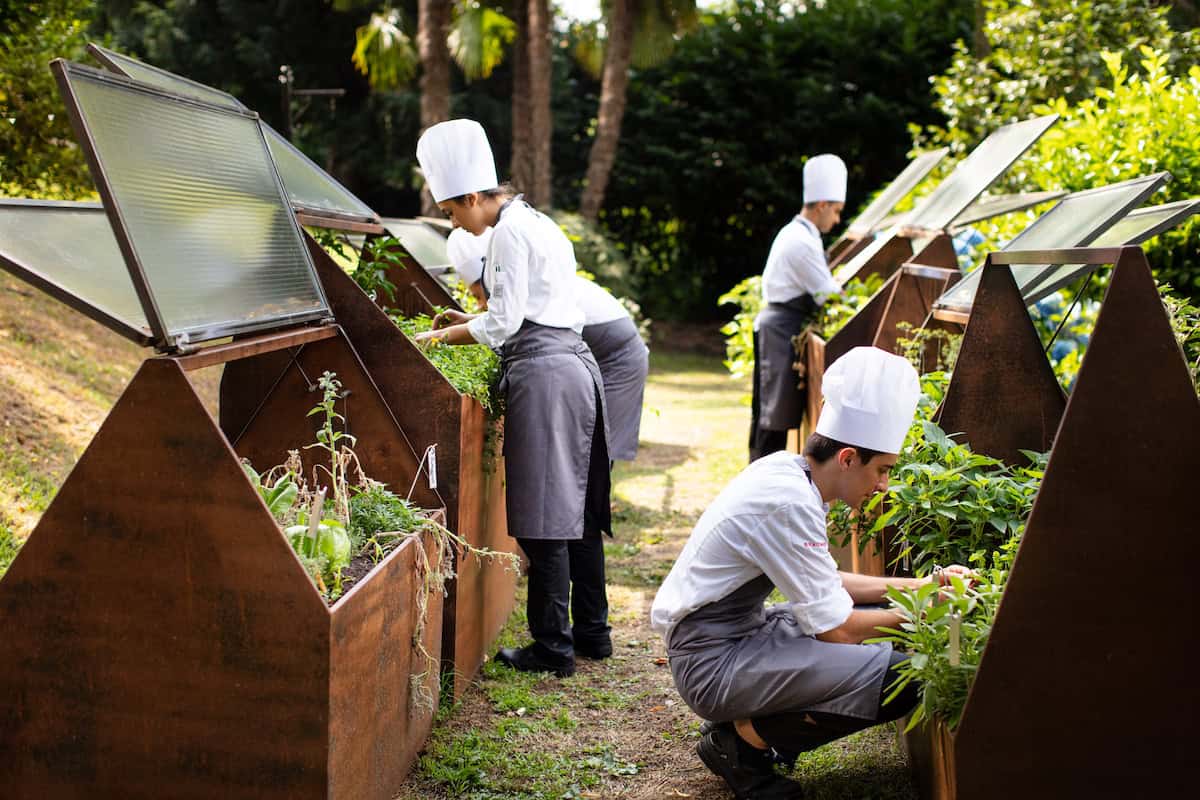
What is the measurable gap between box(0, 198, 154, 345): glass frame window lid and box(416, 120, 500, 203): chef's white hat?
4.15 feet

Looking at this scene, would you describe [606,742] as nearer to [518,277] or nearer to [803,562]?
[803,562]

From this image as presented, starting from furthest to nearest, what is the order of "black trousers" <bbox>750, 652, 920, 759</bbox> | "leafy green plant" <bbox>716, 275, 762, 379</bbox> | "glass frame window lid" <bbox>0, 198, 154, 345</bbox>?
1. "leafy green plant" <bbox>716, 275, 762, 379</bbox>
2. "black trousers" <bbox>750, 652, 920, 759</bbox>
3. "glass frame window lid" <bbox>0, 198, 154, 345</bbox>

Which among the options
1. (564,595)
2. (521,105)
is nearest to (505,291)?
(564,595)

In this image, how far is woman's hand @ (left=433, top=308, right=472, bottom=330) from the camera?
4.38 metres

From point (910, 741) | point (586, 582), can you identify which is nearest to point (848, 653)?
point (910, 741)

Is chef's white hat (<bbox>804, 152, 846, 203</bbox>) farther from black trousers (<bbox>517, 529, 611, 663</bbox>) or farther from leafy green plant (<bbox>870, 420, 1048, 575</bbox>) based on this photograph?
leafy green plant (<bbox>870, 420, 1048, 575</bbox>)

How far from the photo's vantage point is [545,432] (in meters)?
4.07

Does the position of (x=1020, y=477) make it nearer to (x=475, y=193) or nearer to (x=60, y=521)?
(x=475, y=193)

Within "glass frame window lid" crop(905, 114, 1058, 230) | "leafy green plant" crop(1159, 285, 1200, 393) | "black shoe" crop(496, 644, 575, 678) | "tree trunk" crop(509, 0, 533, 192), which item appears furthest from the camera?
"tree trunk" crop(509, 0, 533, 192)

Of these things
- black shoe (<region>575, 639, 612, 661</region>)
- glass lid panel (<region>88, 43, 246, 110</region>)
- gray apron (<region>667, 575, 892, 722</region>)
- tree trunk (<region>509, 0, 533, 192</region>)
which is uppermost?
tree trunk (<region>509, 0, 533, 192</region>)

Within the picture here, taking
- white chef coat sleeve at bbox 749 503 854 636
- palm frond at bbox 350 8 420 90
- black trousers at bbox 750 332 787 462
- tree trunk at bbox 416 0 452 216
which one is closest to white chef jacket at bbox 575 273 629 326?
black trousers at bbox 750 332 787 462

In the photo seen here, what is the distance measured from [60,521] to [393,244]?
8.10 ft

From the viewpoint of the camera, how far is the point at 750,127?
16969mm

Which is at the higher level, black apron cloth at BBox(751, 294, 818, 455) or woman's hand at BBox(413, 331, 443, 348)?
woman's hand at BBox(413, 331, 443, 348)
